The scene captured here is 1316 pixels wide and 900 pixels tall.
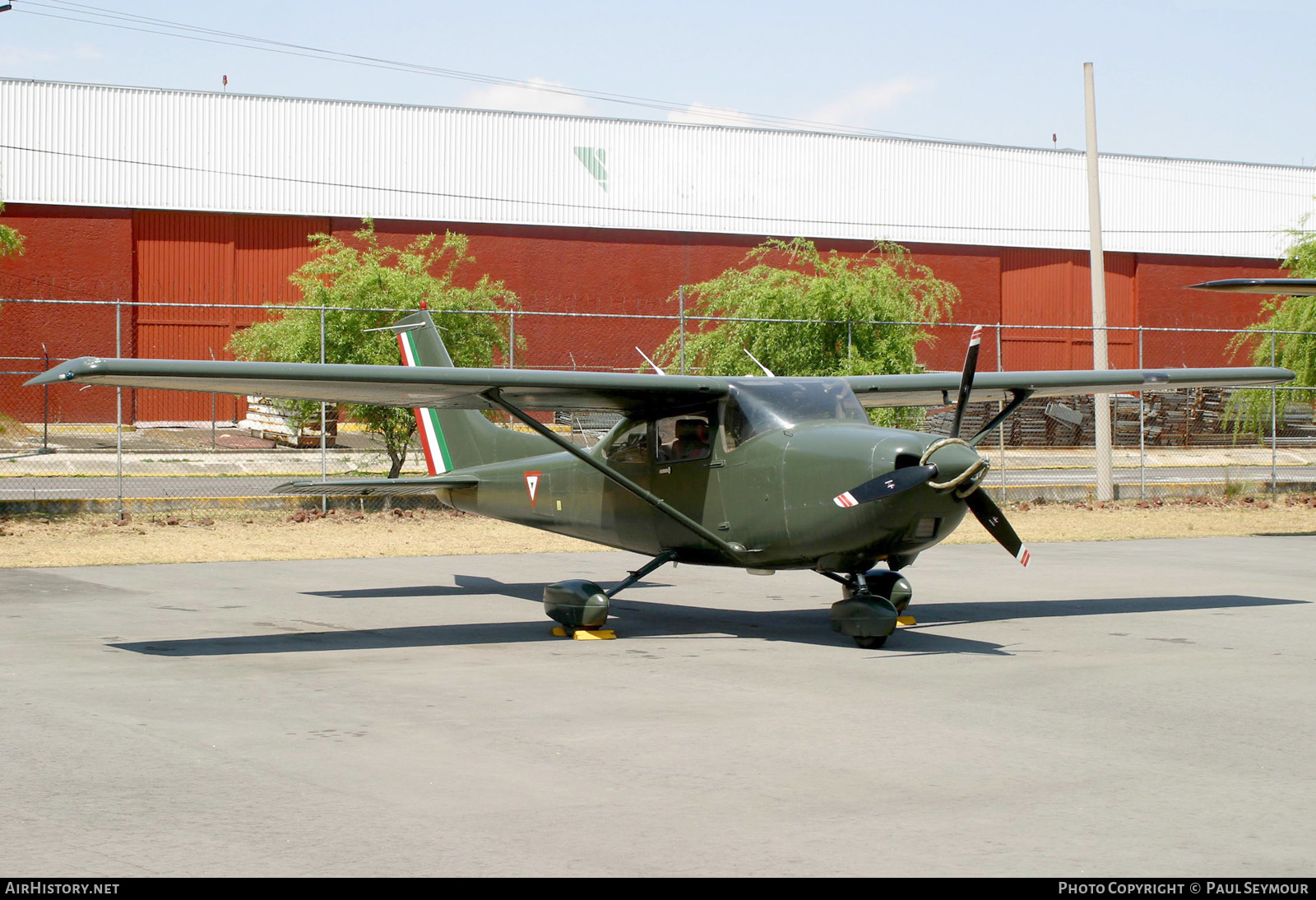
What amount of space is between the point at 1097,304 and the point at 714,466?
1756 cm

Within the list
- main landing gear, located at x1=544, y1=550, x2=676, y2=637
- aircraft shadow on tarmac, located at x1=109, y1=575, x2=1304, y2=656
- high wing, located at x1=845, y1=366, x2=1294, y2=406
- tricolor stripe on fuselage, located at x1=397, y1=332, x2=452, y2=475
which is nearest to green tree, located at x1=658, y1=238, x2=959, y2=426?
high wing, located at x1=845, y1=366, x2=1294, y2=406

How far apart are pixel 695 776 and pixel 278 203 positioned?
38.6m

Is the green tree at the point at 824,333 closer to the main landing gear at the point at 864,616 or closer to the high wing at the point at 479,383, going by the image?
the high wing at the point at 479,383

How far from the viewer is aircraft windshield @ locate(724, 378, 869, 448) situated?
11008 millimetres

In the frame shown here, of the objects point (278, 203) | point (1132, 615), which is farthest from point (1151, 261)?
Result: point (1132, 615)

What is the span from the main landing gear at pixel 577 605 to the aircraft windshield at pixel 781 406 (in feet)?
5.66

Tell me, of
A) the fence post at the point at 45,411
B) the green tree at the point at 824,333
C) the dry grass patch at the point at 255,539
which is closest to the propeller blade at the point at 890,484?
the dry grass patch at the point at 255,539

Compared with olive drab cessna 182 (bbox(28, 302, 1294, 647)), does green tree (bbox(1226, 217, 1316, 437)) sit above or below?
above

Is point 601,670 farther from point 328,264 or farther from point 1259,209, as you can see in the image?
point 1259,209

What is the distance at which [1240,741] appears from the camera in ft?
22.7

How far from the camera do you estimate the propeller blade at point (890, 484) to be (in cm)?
963

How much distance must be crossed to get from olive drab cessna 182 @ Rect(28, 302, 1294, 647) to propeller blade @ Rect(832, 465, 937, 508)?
0.04ft

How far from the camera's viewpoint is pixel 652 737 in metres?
7.04

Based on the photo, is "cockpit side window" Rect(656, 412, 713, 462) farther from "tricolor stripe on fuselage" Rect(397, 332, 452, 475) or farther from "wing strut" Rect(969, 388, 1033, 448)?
"tricolor stripe on fuselage" Rect(397, 332, 452, 475)
